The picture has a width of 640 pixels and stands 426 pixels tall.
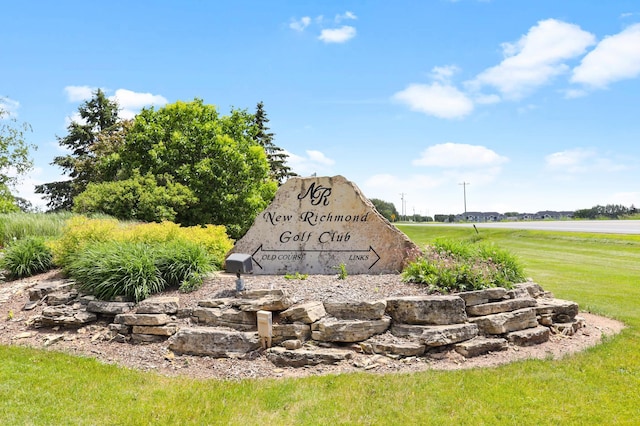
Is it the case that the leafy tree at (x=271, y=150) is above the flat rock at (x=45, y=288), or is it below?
above

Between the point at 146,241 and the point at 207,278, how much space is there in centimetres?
188

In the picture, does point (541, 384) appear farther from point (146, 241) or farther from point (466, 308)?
point (146, 241)

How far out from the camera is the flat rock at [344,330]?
6.17m

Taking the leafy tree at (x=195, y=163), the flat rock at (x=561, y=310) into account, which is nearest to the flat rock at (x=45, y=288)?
the leafy tree at (x=195, y=163)

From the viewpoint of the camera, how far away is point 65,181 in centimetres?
3388

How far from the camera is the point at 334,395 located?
489 centimetres

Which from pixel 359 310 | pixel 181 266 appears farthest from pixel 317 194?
pixel 359 310

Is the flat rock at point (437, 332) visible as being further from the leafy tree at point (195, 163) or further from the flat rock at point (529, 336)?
the leafy tree at point (195, 163)

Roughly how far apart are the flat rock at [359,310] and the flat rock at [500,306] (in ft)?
4.67

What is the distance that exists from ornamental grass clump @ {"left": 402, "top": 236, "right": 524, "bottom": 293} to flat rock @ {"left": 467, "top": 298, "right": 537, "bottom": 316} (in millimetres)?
390

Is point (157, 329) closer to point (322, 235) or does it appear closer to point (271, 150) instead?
point (322, 235)

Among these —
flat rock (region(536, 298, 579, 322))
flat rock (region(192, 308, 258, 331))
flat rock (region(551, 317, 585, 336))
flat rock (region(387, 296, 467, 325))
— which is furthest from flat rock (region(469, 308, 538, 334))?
flat rock (region(192, 308, 258, 331))

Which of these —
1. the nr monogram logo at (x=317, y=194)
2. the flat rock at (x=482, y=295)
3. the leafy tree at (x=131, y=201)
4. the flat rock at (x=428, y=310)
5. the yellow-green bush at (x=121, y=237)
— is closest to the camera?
the flat rock at (x=428, y=310)

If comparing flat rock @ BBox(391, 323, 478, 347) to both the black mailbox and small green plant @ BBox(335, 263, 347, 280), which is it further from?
the black mailbox
